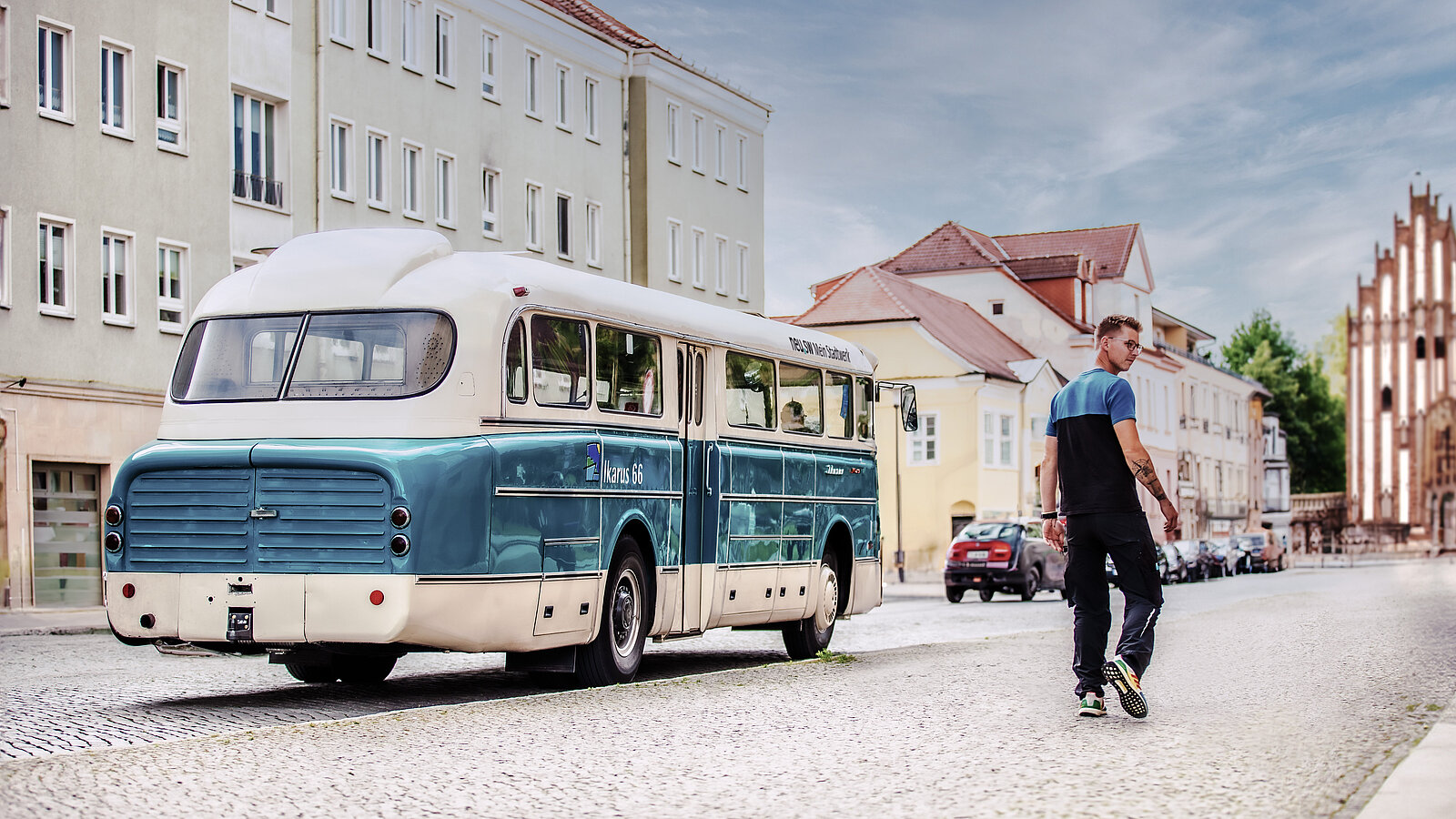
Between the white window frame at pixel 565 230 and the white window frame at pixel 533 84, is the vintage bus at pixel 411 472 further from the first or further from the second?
the white window frame at pixel 565 230

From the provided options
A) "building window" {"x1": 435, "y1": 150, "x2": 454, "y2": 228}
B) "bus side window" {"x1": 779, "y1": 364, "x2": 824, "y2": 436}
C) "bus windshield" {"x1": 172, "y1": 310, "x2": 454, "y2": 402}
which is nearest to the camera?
"bus windshield" {"x1": 172, "y1": 310, "x2": 454, "y2": 402}

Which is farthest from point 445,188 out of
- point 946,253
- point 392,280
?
point 946,253

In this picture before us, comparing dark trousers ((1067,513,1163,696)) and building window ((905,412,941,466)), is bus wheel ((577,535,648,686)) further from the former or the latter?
building window ((905,412,941,466))

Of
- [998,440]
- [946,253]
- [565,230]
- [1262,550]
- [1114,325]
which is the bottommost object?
[1262,550]

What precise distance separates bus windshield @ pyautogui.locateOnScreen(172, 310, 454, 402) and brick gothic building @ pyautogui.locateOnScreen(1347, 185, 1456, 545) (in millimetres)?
117948

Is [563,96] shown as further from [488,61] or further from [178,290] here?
[178,290]

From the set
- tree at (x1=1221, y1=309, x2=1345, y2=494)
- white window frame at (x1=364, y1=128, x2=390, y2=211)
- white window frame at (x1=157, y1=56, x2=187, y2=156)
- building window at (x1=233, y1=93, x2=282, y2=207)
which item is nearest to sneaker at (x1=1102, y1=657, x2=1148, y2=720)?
white window frame at (x1=157, y1=56, x2=187, y2=156)

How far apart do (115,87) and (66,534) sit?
7538 millimetres

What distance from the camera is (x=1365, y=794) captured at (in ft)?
23.9

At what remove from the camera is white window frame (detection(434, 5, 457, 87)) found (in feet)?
129

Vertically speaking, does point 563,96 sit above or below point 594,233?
above

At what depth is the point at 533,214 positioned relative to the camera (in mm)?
42812

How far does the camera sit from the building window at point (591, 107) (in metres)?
45.2

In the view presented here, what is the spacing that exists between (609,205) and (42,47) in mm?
17750
